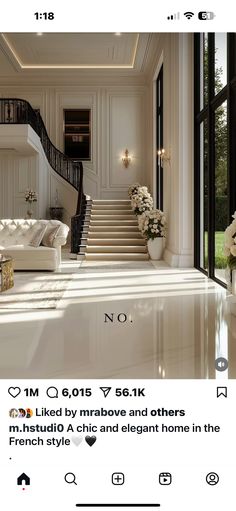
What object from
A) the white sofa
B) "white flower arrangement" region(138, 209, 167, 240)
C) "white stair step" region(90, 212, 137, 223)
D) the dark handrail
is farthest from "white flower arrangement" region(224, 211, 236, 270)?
the dark handrail

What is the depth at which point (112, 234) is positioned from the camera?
1288cm

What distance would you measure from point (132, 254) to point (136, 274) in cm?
297

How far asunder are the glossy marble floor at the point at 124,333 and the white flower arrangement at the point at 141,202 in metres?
5.91

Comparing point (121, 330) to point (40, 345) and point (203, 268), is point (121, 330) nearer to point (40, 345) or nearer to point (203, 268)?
point (40, 345)

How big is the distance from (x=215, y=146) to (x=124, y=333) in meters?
4.67

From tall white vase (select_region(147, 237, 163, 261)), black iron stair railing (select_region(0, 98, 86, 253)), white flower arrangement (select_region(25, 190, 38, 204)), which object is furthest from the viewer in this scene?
white flower arrangement (select_region(25, 190, 38, 204))

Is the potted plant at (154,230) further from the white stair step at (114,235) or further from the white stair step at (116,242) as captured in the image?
the white stair step at (114,235)

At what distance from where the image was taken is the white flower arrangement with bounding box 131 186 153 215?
43.6ft
